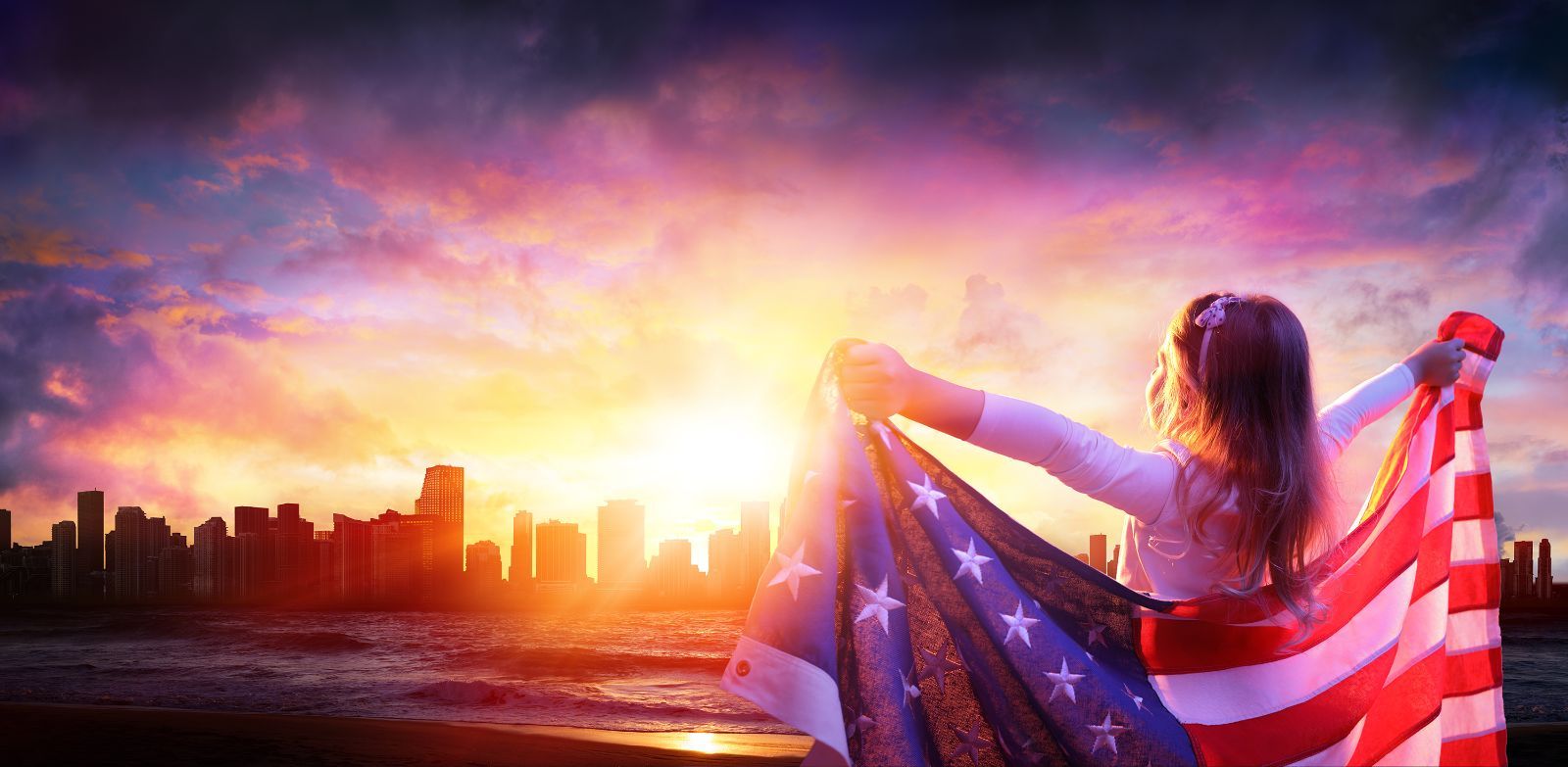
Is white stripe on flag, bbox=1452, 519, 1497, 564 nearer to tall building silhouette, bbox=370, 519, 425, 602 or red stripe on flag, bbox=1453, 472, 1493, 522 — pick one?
red stripe on flag, bbox=1453, 472, 1493, 522

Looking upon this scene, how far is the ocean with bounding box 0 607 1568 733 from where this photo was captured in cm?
1989

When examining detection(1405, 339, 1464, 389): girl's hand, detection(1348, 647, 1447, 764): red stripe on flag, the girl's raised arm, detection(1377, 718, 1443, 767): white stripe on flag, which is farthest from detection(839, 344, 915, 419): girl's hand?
detection(1405, 339, 1464, 389): girl's hand

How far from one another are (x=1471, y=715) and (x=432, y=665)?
101ft

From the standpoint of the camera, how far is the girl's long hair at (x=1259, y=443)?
262 centimetres

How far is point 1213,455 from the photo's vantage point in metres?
2.63

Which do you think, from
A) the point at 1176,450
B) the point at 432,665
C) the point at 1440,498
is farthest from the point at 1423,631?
the point at 432,665

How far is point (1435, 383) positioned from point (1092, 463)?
7.18 ft

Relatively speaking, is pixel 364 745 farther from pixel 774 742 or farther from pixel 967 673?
pixel 967 673

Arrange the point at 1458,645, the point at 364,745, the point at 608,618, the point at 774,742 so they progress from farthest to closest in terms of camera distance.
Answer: the point at 608,618 < the point at 774,742 < the point at 364,745 < the point at 1458,645

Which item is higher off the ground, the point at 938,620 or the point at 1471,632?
the point at 938,620

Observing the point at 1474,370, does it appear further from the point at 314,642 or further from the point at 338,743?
the point at 314,642

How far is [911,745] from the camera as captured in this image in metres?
2.40

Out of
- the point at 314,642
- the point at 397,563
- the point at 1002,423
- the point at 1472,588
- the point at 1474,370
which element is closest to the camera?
the point at 1002,423

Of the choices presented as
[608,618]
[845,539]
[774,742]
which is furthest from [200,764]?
[608,618]
